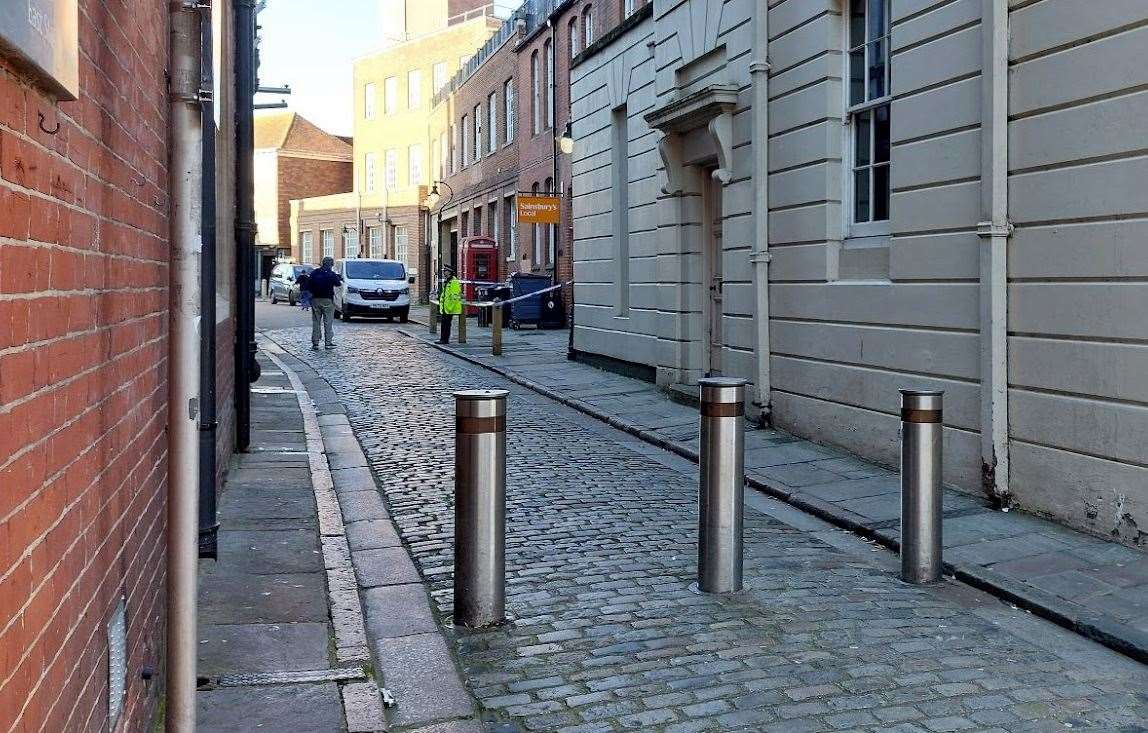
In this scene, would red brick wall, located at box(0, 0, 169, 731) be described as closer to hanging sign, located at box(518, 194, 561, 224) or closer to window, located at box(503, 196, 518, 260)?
hanging sign, located at box(518, 194, 561, 224)

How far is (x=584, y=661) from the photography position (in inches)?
189

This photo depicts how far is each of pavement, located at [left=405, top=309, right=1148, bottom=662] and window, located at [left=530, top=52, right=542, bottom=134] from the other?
1962 centimetres

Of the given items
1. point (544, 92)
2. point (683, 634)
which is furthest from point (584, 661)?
point (544, 92)

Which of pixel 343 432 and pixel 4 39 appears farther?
pixel 343 432

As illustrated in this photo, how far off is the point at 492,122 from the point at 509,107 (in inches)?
80.8

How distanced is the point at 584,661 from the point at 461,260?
95.6ft

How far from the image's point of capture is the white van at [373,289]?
31.5 meters

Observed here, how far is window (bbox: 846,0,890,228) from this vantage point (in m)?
9.52

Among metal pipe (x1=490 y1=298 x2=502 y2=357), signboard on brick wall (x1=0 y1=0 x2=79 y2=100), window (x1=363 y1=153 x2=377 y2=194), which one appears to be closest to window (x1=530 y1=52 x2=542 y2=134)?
metal pipe (x1=490 y1=298 x2=502 y2=357)

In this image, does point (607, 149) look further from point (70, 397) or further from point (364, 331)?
point (70, 397)

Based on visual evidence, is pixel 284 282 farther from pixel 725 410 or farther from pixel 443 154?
pixel 725 410

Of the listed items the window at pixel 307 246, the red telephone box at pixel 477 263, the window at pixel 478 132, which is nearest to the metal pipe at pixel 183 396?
the red telephone box at pixel 477 263

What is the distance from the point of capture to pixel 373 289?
31.6 metres

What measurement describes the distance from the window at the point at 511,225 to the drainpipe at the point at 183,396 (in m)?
30.6
